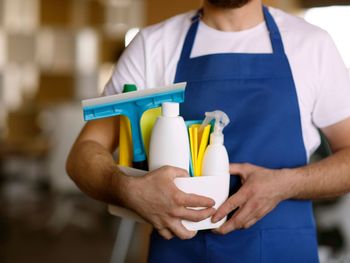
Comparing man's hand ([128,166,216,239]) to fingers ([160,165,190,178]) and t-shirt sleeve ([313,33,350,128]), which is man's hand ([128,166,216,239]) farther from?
t-shirt sleeve ([313,33,350,128])

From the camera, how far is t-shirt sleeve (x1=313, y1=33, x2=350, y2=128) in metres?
1.32

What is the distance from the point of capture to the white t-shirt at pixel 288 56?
4.34 ft

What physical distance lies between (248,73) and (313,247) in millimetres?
405

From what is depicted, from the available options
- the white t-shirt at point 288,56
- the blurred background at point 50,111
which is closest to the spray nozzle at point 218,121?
the white t-shirt at point 288,56

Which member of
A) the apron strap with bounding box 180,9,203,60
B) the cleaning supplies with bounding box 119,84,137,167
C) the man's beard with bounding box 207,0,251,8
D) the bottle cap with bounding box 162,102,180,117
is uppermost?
the man's beard with bounding box 207,0,251,8

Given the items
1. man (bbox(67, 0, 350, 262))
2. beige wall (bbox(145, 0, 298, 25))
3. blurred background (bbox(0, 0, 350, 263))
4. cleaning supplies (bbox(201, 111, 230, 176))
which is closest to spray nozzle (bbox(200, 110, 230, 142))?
cleaning supplies (bbox(201, 111, 230, 176))

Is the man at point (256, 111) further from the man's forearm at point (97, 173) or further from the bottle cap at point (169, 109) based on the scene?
the bottle cap at point (169, 109)

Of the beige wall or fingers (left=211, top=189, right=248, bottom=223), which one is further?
the beige wall

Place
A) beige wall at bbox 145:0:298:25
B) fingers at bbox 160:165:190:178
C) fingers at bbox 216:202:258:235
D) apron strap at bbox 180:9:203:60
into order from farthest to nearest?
beige wall at bbox 145:0:298:25, apron strap at bbox 180:9:203:60, fingers at bbox 216:202:258:235, fingers at bbox 160:165:190:178

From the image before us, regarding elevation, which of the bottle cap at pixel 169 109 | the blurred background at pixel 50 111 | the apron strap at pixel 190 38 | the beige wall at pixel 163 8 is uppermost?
the apron strap at pixel 190 38

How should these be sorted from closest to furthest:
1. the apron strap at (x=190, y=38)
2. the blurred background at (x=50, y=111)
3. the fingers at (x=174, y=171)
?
1. the fingers at (x=174, y=171)
2. the apron strap at (x=190, y=38)
3. the blurred background at (x=50, y=111)

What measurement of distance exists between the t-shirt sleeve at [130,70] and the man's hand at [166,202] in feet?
1.16

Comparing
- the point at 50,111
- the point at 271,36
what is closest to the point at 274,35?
the point at 271,36

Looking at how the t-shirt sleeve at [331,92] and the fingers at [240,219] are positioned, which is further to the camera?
the t-shirt sleeve at [331,92]
